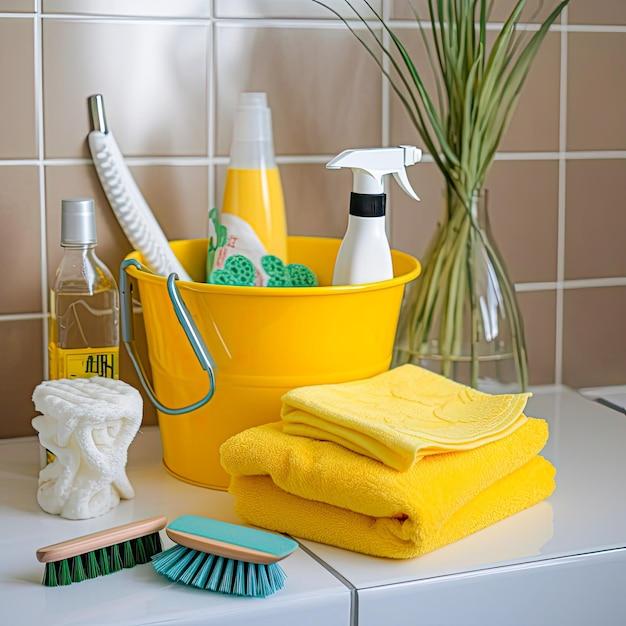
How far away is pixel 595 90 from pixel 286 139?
40 cm

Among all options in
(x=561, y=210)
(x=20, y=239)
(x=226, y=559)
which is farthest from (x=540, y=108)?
(x=226, y=559)

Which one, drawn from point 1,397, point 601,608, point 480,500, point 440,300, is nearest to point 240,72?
point 440,300

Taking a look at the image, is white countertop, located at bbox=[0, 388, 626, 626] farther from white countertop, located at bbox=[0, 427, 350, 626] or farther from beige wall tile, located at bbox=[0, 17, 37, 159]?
beige wall tile, located at bbox=[0, 17, 37, 159]

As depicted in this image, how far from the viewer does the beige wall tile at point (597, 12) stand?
1.10m

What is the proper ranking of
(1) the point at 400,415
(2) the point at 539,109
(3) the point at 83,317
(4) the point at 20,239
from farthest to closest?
1. (2) the point at 539,109
2. (4) the point at 20,239
3. (3) the point at 83,317
4. (1) the point at 400,415

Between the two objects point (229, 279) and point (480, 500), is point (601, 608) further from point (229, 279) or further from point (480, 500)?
point (229, 279)

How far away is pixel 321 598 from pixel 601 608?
Answer: 222 mm

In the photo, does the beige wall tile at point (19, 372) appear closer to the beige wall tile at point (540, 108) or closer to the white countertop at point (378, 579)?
the white countertop at point (378, 579)

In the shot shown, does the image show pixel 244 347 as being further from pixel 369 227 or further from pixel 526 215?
pixel 526 215

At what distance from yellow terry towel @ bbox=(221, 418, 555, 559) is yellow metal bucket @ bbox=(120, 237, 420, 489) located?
0.06 m

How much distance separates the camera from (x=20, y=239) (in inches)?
36.8

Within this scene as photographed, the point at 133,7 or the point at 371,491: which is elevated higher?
the point at 133,7

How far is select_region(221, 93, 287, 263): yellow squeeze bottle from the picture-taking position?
2.97 feet

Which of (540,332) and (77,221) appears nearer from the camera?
(77,221)
